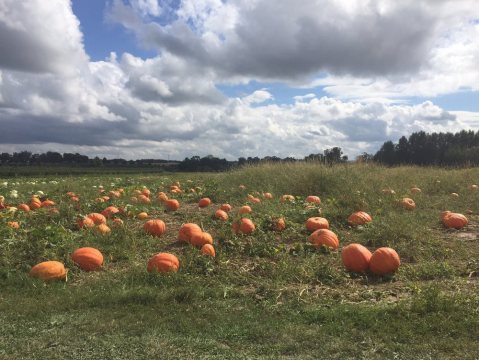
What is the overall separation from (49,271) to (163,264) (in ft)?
4.86

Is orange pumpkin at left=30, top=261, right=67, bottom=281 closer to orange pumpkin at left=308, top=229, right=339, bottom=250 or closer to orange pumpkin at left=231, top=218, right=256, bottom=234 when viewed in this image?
orange pumpkin at left=231, top=218, right=256, bottom=234

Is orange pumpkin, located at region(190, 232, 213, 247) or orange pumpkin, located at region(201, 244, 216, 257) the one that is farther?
orange pumpkin, located at region(190, 232, 213, 247)

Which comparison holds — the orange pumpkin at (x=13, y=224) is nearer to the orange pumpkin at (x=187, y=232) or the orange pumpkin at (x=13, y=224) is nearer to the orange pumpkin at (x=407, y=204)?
the orange pumpkin at (x=187, y=232)

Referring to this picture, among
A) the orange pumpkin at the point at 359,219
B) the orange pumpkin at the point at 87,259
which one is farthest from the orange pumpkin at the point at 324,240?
the orange pumpkin at the point at 87,259

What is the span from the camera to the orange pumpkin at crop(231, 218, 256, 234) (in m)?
7.88

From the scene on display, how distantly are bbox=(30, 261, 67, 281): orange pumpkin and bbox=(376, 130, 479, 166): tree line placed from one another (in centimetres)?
2582

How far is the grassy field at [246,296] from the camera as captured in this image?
3.99 m

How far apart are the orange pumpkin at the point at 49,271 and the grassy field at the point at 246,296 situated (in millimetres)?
139

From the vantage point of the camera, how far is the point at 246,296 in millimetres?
5309

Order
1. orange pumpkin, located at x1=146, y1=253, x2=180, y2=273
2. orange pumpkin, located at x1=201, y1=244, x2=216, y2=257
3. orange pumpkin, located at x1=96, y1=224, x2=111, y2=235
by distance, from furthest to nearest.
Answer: orange pumpkin, located at x1=96, y1=224, x2=111, y2=235
orange pumpkin, located at x1=201, y1=244, x2=216, y2=257
orange pumpkin, located at x1=146, y1=253, x2=180, y2=273

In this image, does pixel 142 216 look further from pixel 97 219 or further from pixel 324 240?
pixel 324 240

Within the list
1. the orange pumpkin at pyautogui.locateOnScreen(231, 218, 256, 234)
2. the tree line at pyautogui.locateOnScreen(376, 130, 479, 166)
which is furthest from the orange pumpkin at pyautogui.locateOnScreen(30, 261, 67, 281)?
the tree line at pyautogui.locateOnScreen(376, 130, 479, 166)

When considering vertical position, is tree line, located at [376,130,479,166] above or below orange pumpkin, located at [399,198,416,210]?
above

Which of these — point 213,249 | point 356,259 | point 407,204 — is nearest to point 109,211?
point 213,249
